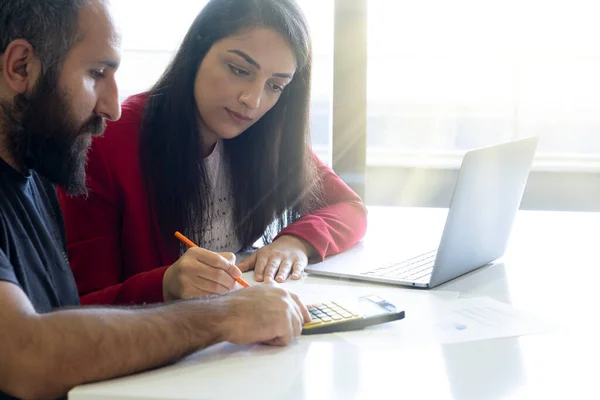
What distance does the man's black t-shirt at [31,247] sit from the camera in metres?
0.84

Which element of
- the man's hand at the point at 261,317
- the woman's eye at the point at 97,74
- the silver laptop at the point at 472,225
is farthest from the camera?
the silver laptop at the point at 472,225

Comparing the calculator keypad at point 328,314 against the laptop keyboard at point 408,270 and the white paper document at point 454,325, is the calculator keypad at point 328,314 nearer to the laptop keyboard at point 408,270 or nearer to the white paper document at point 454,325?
the white paper document at point 454,325

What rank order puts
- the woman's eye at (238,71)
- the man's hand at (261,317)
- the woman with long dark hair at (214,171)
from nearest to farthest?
the man's hand at (261,317) < the woman with long dark hair at (214,171) < the woman's eye at (238,71)

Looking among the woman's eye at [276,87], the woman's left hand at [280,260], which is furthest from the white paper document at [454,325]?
the woman's eye at [276,87]

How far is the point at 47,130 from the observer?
93cm

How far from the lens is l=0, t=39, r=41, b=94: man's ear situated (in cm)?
85

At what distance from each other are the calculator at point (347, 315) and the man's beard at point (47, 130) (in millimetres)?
417

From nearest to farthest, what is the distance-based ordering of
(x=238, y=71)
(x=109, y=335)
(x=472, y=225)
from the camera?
(x=109, y=335), (x=472, y=225), (x=238, y=71)

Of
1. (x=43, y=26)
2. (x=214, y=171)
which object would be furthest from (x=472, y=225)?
(x=43, y=26)

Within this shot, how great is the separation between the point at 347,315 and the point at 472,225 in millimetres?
373

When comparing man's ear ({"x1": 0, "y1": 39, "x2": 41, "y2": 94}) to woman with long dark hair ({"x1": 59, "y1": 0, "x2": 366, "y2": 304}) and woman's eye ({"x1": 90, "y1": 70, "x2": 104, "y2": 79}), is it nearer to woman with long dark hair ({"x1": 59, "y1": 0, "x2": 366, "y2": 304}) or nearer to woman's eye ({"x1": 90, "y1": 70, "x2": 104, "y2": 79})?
woman's eye ({"x1": 90, "y1": 70, "x2": 104, "y2": 79})

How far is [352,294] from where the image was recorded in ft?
3.48

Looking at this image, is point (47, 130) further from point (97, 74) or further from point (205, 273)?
point (205, 273)

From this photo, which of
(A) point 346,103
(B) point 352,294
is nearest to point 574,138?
(A) point 346,103
